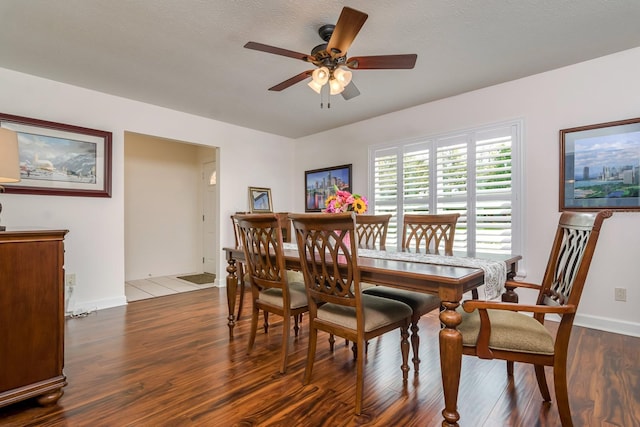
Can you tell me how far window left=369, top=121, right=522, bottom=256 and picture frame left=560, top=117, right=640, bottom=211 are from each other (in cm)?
42

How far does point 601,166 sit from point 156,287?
17.7ft

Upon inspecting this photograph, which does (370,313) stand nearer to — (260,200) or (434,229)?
(434,229)

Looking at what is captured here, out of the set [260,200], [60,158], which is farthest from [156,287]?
[60,158]

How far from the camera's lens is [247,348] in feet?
7.84

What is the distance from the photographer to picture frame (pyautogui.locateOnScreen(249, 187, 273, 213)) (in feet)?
16.3

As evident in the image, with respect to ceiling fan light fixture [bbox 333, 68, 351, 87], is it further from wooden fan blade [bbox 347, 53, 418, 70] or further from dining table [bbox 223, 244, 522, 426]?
dining table [bbox 223, 244, 522, 426]

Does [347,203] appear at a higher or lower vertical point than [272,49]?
lower

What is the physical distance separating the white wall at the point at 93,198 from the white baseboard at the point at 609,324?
14.0ft

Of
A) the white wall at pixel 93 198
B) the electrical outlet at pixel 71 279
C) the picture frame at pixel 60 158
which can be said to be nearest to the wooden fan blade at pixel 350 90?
the white wall at pixel 93 198

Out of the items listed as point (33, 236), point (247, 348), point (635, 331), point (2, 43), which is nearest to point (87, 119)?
point (2, 43)

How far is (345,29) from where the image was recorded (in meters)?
1.79

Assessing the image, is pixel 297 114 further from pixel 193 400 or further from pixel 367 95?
pixel 193 400

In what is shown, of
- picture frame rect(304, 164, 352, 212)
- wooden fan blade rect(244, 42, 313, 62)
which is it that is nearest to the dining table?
wooden fan blade rect(244, 42, 313, 62)

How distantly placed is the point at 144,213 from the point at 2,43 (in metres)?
2.92
